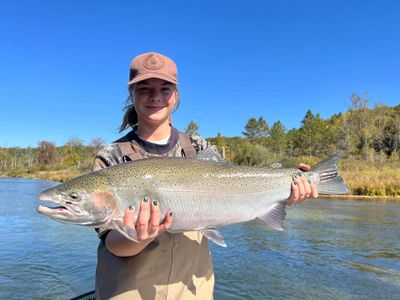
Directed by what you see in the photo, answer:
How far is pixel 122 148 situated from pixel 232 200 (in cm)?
100

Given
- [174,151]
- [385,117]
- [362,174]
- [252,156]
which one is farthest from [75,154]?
[174,151]

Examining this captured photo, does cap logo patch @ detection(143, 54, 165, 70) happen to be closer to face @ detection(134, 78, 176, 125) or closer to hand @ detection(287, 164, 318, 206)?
face @ detection(134, 78, 176, 125)

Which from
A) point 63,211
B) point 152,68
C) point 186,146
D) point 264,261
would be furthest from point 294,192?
point 264,261

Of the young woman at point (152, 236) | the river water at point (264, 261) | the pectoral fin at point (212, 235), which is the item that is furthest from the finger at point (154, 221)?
the river water at point (264, 261)

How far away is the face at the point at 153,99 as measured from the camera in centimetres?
296

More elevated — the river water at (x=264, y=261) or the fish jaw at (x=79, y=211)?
the fish jaw at (x=79, y=211)

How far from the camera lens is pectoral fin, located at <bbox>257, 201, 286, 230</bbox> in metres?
3.29

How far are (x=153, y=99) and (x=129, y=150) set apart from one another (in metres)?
0.46

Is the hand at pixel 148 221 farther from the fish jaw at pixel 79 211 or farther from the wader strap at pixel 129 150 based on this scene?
the wader strap at pixel 129 150

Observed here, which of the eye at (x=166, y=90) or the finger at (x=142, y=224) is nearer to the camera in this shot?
the finger at (x=142, y=224)

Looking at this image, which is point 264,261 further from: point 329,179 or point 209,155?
point 209,155

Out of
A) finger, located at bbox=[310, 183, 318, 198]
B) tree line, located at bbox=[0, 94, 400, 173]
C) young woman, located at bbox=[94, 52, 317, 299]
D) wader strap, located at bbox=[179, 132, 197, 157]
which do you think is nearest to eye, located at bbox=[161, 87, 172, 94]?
young woman, located at bbox=[94, 52, 317, 299]

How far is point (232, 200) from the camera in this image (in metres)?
3.07

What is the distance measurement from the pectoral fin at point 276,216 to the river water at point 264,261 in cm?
563
